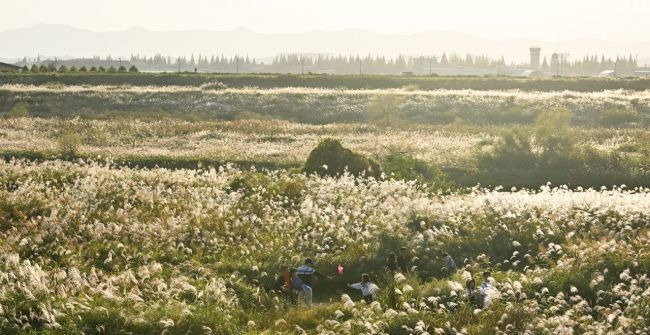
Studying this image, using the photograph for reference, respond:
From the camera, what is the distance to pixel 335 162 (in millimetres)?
33844

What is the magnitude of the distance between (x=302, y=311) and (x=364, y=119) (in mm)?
57769

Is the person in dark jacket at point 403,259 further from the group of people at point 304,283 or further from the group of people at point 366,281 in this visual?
the group of people at point 304,283

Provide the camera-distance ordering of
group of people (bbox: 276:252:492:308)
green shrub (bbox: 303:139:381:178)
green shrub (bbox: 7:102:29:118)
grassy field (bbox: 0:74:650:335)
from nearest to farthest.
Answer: grassy field (bbox: 0:74:650:335)
group of people (bbox: 276:252:492:308)
green shrub (bbox: 303:139:381:178)
green shrub (bbox: 7:102:29:118)

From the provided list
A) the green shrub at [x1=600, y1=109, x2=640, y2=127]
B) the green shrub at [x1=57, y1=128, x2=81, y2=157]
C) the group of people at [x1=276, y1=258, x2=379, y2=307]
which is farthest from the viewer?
the green shrub at [x1=600, y1=109, x2=640, y2=127]

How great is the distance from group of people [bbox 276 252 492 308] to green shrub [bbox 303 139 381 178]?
14161 mm

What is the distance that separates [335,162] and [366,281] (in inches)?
699

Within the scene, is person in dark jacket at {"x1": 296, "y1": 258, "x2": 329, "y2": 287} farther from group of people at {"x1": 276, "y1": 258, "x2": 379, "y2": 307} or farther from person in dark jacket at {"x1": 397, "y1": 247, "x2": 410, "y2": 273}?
person in dark jacket at {"x1": 397, "y1": 247, "x2": 410, "y2": 273}

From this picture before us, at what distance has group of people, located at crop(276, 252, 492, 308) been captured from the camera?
48.9 feet

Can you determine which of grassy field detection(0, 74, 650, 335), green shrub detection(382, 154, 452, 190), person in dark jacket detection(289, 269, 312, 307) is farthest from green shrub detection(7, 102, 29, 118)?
person in dark jacket detection(289, 269, 312, 307)

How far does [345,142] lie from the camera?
177ft

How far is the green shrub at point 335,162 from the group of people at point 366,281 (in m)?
14.2

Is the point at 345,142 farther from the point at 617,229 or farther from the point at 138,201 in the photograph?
the point at 617,229

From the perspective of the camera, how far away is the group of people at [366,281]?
1490cm

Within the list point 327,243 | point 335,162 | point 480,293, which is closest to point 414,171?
point 335,162
